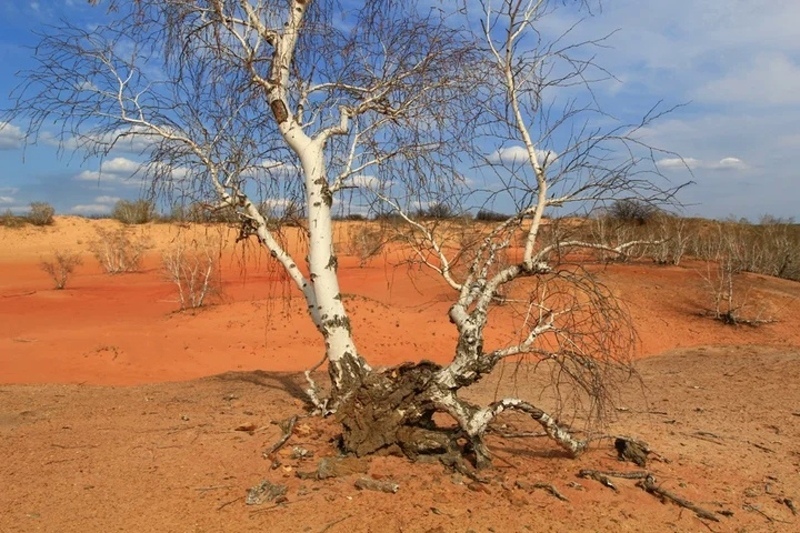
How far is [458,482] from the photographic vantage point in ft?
15.5

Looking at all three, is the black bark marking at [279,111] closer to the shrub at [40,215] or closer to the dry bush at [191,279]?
the dry bush at [191,279]

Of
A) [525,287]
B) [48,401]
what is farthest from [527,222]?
[525,287]

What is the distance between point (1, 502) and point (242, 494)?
157cm

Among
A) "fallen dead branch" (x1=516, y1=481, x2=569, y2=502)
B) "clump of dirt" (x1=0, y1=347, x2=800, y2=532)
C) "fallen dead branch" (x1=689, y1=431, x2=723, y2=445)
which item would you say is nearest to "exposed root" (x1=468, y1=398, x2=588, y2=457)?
"clump of dirt" (x1=0, y1=347, x2=800, y2=532)

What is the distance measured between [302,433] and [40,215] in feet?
138

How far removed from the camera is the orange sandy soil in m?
4.34

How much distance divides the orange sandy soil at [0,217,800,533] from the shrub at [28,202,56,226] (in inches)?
1146

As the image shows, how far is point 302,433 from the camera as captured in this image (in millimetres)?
5816

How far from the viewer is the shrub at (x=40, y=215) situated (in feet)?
138

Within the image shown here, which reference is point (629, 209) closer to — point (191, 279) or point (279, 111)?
point (279, 111)

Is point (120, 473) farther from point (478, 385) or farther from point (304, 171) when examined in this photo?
point (478, 385)

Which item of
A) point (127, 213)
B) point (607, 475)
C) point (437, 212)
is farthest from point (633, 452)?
point (127, 213)

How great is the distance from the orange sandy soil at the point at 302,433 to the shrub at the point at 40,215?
29.1m

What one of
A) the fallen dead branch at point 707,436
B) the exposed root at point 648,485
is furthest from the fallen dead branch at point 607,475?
the fallen dead branch at point 707,436
